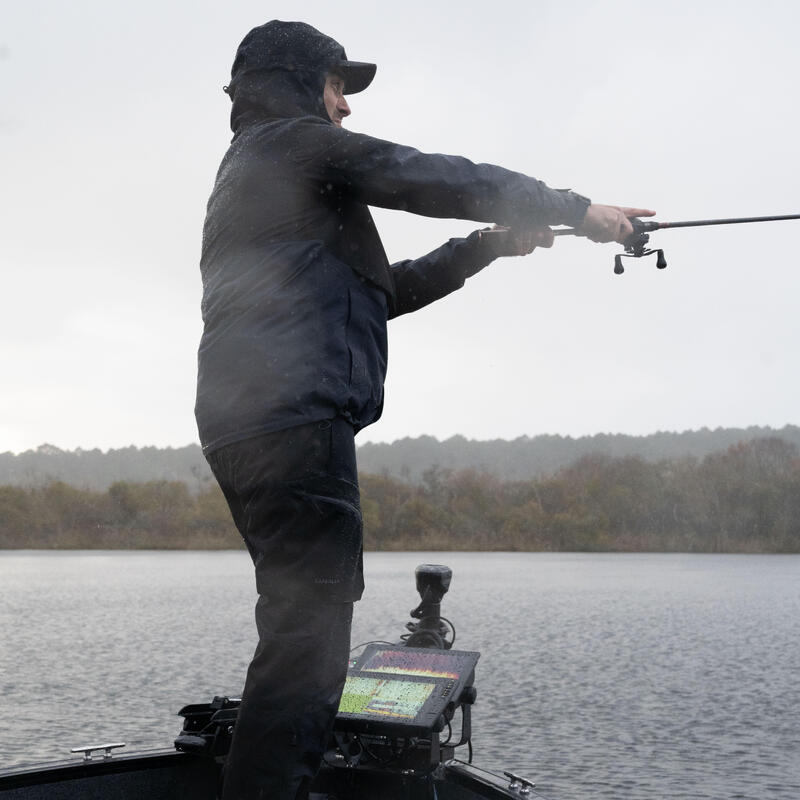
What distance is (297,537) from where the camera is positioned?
1994mm

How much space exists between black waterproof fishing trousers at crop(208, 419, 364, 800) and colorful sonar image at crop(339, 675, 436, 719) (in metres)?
0.81

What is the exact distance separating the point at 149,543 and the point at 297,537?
86.3 meters

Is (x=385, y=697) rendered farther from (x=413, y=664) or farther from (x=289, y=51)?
(x=289, y=51)

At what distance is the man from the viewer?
2.00 m

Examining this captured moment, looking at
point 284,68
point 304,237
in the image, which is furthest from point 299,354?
point 284,68

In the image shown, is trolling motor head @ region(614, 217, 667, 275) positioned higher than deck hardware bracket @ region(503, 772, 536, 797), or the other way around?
trolling motor head @ region(614, 217, 667, 275)

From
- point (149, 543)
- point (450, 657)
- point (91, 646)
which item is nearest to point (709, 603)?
point (91, 646)

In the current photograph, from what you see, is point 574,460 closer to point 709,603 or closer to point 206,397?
point 709,603

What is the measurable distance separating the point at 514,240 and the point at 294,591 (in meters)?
0.99

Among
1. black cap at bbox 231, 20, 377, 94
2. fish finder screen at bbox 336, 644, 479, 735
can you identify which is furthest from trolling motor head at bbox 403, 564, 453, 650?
black cap at bbox 231, 20, 377, 94

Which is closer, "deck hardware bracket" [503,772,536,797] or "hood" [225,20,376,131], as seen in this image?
"hood" [225,20,376,131]

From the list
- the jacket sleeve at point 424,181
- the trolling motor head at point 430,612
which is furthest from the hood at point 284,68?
the trolling motor head at point 430,612

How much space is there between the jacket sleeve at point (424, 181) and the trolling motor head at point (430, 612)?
1.90 metres

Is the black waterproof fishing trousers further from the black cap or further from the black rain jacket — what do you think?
the black cap
